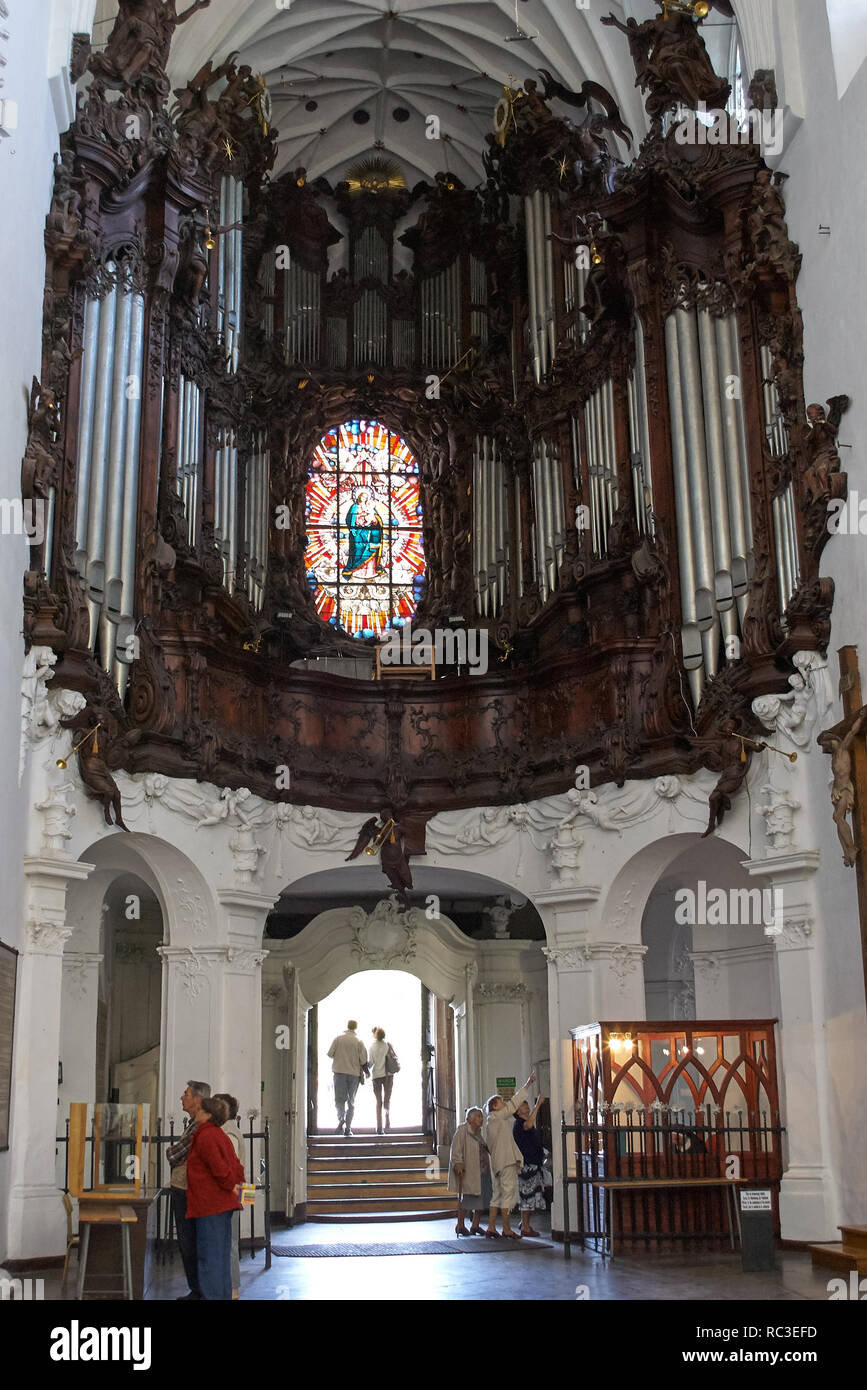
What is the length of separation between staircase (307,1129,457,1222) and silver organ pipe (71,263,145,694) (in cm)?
746

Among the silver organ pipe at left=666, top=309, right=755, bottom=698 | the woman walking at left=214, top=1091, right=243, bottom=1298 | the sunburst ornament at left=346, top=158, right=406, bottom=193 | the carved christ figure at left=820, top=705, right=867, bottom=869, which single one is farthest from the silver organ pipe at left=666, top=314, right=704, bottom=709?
the sunburst ornament at left=346, top=158, right=406, bottom=193

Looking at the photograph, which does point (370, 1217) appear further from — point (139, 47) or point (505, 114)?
point (505, 114)

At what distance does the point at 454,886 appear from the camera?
61.8 feet

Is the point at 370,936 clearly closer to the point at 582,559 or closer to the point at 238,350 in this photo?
the point at 582,559

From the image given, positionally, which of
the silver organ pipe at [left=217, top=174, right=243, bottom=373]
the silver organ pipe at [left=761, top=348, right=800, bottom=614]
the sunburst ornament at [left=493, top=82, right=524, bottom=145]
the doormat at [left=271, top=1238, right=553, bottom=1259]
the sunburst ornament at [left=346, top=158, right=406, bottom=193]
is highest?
the sunburst ornament at [left=346, top=158, right=406, bottom=193]

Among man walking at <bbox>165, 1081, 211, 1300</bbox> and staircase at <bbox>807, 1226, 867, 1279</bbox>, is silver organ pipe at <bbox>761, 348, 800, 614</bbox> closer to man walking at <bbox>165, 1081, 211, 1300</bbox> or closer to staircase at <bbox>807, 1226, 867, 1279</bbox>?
staircase at <bbox>807, 1226, 867, 1279</bbox>

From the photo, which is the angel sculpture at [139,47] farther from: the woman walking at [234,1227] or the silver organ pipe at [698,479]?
the woman walking at [234,1227]

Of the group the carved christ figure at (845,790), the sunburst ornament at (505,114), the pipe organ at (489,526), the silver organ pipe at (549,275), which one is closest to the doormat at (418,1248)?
the carved christ figure at (845,790)

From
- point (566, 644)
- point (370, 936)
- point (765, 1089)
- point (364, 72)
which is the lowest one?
point (765, 1089)

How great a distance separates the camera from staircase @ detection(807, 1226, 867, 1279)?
34.9 ft

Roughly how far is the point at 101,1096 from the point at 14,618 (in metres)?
8.51

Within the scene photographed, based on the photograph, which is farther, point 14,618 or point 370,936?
point 370,936
